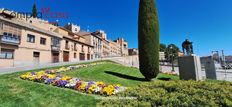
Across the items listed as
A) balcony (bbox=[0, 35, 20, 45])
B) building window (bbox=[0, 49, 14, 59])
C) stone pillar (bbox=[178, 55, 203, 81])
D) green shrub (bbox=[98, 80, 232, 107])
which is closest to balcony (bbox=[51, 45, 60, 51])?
balcony (bbox=[0, 35, 20, 45])

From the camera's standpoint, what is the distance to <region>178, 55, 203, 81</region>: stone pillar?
40.3ft

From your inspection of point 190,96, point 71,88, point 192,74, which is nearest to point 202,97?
point 190,96

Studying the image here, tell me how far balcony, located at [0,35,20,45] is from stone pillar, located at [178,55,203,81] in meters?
23.7

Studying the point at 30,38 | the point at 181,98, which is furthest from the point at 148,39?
the point at 30,38

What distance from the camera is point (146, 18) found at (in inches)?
524

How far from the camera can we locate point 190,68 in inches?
493

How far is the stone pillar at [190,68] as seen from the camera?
12281 millimetres

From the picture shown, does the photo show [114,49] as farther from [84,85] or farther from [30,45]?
[84,85]

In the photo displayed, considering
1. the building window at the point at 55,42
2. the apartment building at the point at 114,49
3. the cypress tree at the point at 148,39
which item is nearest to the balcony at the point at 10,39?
the building window at the point at 55,42

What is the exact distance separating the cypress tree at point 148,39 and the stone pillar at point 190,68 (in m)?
2.13

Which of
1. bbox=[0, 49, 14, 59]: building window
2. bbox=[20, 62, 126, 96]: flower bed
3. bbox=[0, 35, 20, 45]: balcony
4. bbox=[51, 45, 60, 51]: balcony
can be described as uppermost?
bbox=[0, 35, 20, 45]: balcony

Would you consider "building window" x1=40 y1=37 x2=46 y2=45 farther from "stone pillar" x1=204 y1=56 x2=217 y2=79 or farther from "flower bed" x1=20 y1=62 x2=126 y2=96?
"stone pillar" x1=204 y1=56 x2=217 y2=79

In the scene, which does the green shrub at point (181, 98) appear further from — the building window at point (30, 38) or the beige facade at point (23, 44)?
the building window at point (30, 38)

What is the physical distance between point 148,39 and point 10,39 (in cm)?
2128
